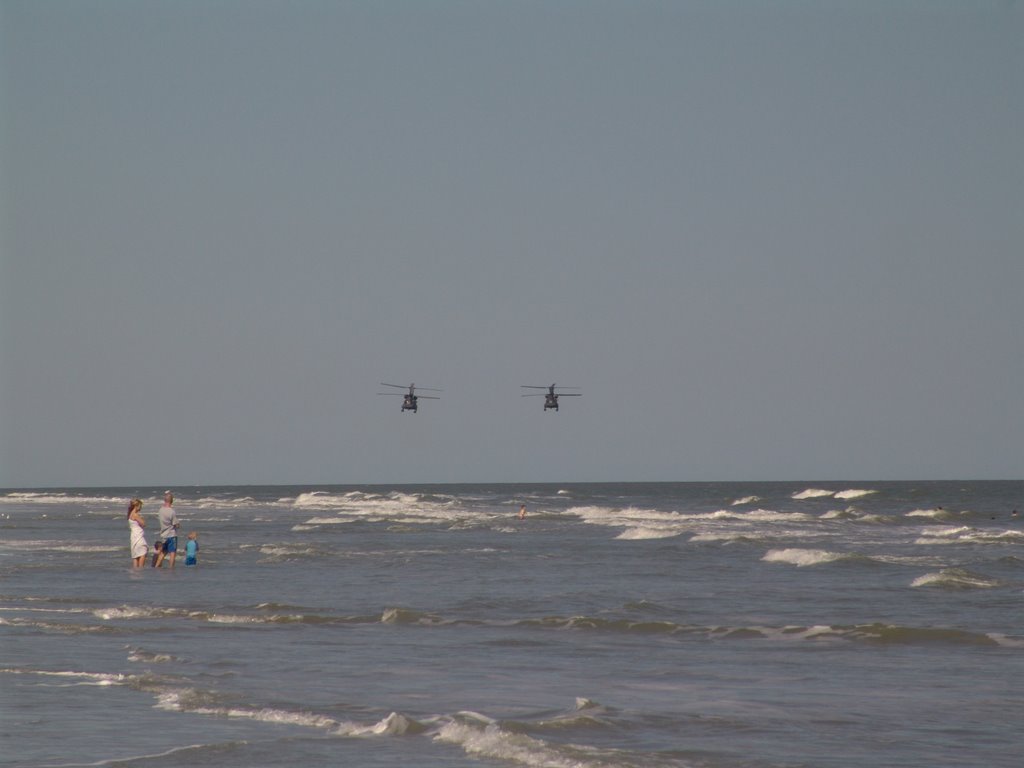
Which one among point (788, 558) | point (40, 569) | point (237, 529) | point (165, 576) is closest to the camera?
point (165, 576)

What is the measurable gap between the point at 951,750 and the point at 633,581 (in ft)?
53.3

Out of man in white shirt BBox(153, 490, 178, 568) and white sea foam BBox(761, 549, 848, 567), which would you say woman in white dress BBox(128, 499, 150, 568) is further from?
white sea foam BBox(761, 549, 848, 567)

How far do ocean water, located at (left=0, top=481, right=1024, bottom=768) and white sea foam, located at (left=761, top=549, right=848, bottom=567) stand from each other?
18 centimetres

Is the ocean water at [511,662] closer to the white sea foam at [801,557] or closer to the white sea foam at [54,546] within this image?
the white sea foam at [801,557]

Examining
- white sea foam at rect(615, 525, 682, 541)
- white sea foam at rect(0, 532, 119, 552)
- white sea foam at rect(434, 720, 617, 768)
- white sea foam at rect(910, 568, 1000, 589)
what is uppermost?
white sea foam at rect(0, 532, 119, 552)

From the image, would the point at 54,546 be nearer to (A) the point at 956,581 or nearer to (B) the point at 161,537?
(B) the point at 161,537

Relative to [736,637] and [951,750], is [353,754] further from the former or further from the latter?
[736,637]

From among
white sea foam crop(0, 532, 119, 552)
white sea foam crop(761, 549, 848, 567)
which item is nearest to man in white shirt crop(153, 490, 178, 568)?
white sea foam crop(0, 532, 119, 552)

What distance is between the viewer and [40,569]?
27.8 m

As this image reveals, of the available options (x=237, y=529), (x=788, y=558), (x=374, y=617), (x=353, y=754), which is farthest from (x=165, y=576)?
(x=237, y=529)

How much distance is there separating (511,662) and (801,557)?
18773mm

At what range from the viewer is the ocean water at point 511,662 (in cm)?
1012

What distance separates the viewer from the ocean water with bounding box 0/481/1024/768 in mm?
10117

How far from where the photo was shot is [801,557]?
32250 millimetres
